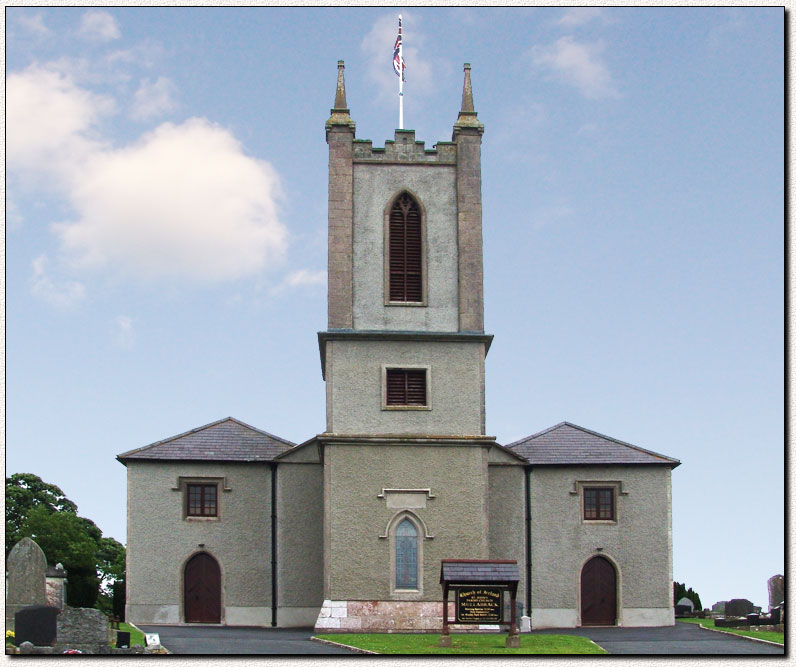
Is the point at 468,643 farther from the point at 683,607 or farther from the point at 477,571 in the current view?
the point at 683,607

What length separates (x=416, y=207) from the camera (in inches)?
1506

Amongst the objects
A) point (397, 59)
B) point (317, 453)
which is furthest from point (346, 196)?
point (317, 453)

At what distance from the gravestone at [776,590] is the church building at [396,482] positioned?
370 centimetres

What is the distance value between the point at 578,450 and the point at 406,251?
955 cm

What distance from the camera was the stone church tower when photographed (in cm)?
3538

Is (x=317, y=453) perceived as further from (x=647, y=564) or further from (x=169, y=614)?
(x=647, y=564)

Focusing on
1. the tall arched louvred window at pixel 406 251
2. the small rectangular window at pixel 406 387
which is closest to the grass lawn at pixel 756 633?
the small rectangular window at pixel 406 387

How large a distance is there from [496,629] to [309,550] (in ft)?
26.1

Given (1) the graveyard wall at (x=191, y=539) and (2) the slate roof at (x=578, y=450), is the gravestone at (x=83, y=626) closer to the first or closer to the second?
(1) the graveyard wall at (x=191, y=539)

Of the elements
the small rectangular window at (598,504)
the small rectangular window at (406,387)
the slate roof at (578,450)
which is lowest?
the small rectangular window at (598,504)

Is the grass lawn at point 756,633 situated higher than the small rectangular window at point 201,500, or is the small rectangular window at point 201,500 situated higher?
the small rectangular window at point 201,500

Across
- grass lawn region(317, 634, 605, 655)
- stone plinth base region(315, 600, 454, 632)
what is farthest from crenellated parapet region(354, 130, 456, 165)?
grass lawn region(317, 634, 605, 655)

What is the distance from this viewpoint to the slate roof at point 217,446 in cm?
4091

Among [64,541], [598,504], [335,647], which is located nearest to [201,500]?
[335,647]
